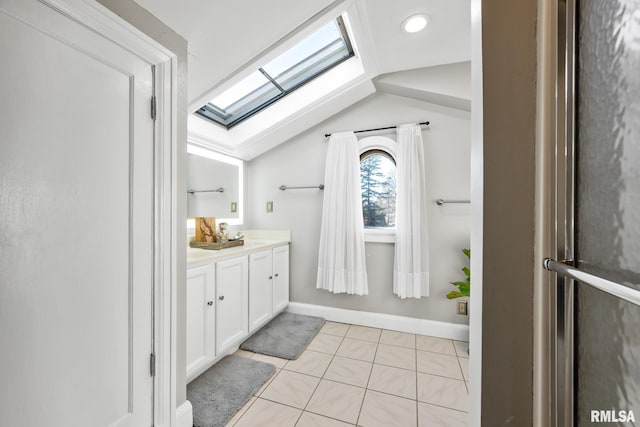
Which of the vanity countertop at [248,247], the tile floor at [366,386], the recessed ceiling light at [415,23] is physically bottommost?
the tile floor at [366,386]

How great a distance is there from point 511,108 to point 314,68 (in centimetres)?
209

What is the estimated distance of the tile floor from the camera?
1354 millimetres

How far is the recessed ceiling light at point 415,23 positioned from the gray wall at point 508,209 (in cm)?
133

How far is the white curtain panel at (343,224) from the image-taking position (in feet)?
7.88

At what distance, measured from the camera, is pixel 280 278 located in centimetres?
258

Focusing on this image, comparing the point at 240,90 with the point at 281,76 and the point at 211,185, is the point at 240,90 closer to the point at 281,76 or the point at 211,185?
the point at 281,76

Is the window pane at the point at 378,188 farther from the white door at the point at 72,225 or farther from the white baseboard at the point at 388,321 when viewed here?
the white door at the point at 72,225

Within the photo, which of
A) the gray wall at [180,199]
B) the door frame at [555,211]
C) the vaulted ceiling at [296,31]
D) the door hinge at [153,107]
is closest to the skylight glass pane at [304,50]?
the vaulted ceiling at [296,31]

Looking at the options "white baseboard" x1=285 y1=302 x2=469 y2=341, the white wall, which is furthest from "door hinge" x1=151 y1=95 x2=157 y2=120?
"white baseboard" x1=285 y1=302 x2=469 y2=341

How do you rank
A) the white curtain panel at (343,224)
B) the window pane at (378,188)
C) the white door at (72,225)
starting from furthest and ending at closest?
the window pane at (378,188), the white curtain panel at (343,224), the white door at (72,225)

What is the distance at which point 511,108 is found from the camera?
0.50 metres

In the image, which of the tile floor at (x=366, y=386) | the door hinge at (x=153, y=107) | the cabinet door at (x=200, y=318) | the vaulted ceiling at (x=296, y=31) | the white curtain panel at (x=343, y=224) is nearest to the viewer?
the door hinge at (x=153, y=107)

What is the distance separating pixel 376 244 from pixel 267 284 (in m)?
1.14

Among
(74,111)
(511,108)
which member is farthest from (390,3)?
(74,111)
